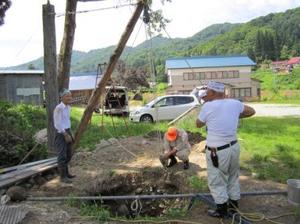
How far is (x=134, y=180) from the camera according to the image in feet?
29.9

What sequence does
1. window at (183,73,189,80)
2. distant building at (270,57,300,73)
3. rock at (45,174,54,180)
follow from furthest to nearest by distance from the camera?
1. distant building at (270,57,300,73)
2. window at (183,73,189,80)
3. rock at (45,174,54,180)

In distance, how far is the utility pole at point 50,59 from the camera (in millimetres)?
10578

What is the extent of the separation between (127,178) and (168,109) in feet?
A: 43.8

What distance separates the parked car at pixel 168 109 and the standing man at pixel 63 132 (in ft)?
→ 44.5

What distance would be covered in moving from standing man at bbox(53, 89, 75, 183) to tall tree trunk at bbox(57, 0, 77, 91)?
3.01 meters

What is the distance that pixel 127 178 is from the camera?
9094mm

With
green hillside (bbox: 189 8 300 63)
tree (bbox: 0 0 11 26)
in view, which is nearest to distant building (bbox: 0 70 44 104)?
tree (bbox: 0 0 11 26)

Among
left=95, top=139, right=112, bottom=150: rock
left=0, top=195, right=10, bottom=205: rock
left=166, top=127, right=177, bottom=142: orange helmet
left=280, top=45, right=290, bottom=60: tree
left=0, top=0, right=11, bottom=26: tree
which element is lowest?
left=0, top=195, right=10, bottom=205: rock

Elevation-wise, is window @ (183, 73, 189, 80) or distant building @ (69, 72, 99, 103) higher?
window @ (183, 73, 189, 80)

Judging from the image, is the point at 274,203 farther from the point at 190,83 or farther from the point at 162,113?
the point at 190,83

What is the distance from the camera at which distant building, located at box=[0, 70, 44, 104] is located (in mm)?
31938

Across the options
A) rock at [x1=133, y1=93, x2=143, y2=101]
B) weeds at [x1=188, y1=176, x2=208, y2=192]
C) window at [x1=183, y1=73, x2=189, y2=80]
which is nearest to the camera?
weeds at [x1=188, y1=176, x2=208, y2=192]

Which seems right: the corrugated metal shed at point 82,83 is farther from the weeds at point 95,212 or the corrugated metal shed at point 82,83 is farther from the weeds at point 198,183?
the weeds at point 95,212

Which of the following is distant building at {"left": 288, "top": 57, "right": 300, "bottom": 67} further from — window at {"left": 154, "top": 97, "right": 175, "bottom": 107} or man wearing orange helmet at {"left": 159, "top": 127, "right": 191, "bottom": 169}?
man wearing orange helmet at {"left": 159, "top": 127, "right": 191, "bottom": 169}
